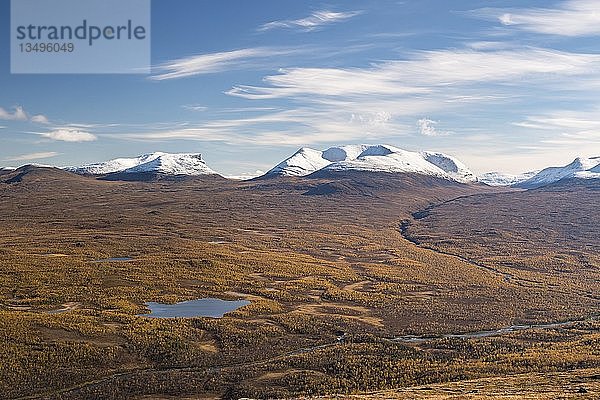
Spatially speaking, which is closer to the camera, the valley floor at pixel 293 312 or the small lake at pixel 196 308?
the valley floor at pixel 293 312

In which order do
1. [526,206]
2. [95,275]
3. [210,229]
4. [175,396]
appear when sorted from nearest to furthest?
[175,396], [95,275], [210,229], [526,206]

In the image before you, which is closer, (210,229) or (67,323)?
(67,323)

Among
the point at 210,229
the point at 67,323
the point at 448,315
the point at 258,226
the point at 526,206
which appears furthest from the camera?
the point at 526,206

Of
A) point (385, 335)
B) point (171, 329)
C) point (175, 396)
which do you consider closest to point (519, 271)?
point (385, 335)

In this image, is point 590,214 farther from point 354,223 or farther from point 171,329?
point 171,329

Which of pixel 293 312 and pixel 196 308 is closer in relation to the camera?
pixel 293 312

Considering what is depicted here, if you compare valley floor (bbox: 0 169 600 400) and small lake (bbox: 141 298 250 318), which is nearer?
valley floor (bbox: 0 169 600 400)

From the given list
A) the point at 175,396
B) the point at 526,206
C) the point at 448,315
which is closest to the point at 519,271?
the point at 448,315
